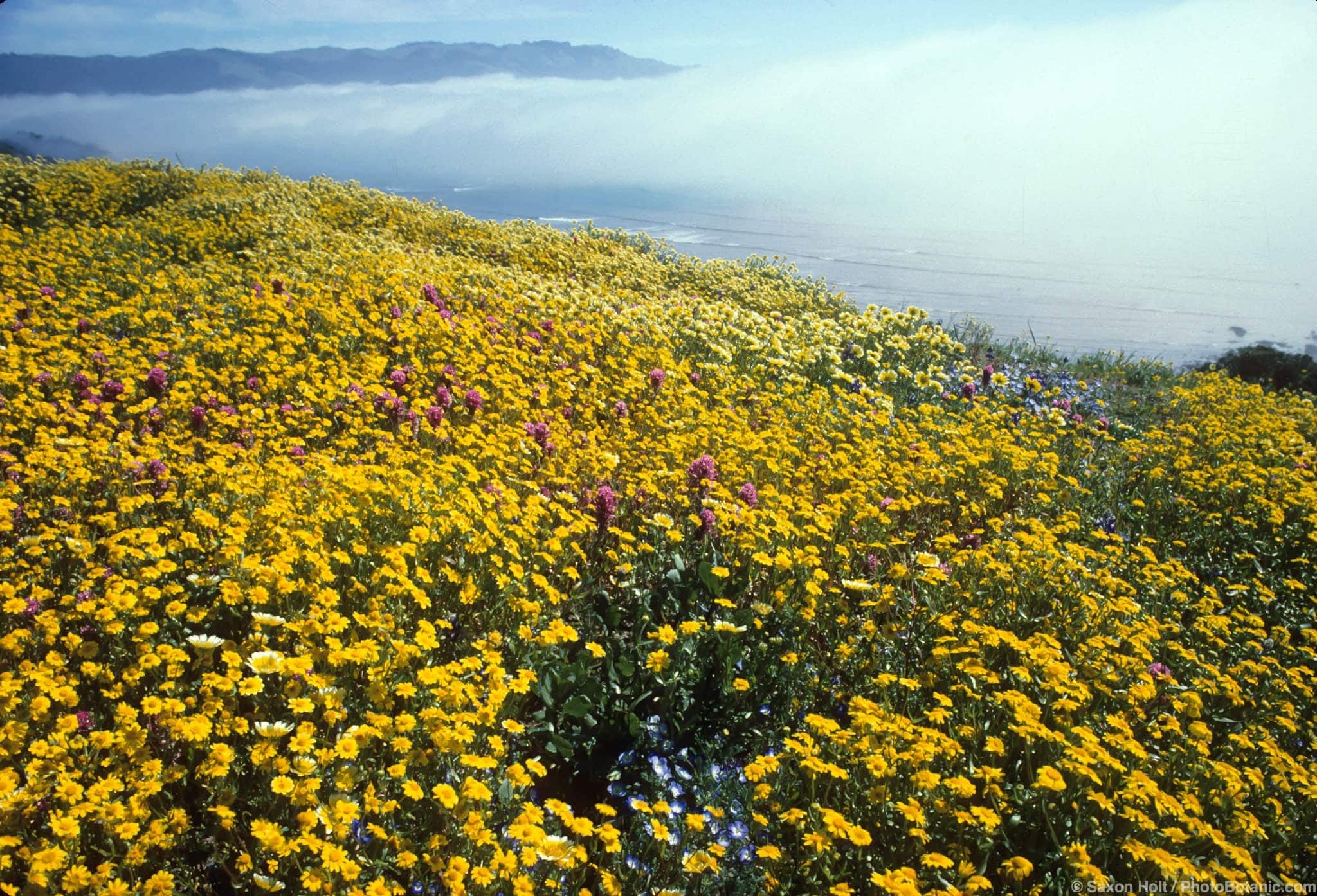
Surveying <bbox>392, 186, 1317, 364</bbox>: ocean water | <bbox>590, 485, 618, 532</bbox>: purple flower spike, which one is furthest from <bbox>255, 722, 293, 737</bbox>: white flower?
<bbox>392, 186, 1317, 364</bbox>: ocean water

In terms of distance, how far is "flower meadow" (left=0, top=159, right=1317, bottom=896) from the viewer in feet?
8.38

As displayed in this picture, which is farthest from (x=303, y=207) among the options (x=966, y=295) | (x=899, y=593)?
(x=966, y=295)

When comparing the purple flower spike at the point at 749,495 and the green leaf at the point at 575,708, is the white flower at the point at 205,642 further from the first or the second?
the purple flower spike at the point at 749,495

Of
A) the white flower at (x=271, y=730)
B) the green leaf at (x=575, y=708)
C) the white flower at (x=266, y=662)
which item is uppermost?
the white flower at (x=266, y=662)

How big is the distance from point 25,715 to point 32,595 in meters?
0.88

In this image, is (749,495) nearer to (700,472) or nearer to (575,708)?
(700,472)

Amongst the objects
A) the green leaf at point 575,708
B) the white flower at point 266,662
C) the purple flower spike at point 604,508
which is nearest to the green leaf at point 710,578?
the purple flower spike at point 604,508

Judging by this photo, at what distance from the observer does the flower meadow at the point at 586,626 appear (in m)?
2.55

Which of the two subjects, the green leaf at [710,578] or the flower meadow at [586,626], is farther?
the green leaf at [710,578]

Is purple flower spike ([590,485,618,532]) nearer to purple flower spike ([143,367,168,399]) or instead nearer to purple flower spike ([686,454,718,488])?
purple flower spike ([686,454,718,488])

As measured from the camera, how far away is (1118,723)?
2973 mm

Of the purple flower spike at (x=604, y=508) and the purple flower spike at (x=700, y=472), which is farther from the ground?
the purple flower spike at (x=700, y=472)

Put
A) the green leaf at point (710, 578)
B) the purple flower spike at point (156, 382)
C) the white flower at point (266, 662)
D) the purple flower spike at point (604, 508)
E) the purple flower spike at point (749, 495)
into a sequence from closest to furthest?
the white flower at point (266, 662)
the green leaf at point (710, 578)
the purple flower spike at point (604, 508)
the purple flower spike at point (749, 495)
the purple flower spike at point (156, 382)

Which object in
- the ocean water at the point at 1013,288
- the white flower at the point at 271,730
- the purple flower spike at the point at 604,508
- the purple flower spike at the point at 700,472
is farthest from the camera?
the ocean water at the point at 1013,288
